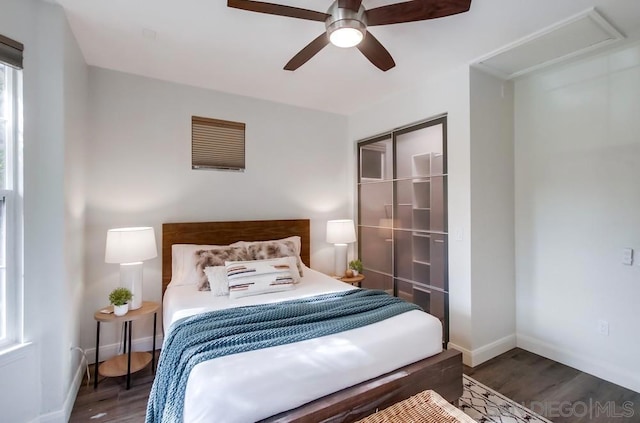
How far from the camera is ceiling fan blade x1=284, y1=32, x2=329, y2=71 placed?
74.8 inches

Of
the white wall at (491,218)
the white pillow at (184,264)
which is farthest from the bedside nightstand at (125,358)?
the white wall at (491,218)

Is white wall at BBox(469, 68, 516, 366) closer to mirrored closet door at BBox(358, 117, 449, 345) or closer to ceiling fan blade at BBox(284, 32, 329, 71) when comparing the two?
mirrored closet door at BBox(358, 117, 449, 345)

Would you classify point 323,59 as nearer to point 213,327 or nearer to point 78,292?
point 213,327

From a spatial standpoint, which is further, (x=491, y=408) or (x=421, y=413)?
(x=491, y=408)

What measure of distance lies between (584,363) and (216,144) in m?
4.05

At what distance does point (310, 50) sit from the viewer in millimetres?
2045

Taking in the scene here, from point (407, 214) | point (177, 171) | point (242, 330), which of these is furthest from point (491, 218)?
point (177, 171)

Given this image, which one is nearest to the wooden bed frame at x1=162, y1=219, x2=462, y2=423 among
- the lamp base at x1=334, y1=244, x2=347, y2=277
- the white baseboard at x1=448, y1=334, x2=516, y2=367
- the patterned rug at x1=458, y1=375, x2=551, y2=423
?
the patterned rug at x1=458, y1=375, x2=551, y2=423

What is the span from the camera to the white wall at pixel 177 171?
271cm

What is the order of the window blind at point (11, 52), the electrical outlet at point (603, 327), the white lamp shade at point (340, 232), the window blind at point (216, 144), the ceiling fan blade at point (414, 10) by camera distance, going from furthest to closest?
the white lamp shade at point (340, 232)
the window blind at point (216, 144)
the electrical outlet at point (603, 327)
the window blind at point (11, 52)
the ceiling fan blade at point (414, 10)

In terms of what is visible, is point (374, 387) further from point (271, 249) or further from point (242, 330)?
point (271, 249)

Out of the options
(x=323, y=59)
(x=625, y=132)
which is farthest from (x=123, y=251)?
(x=625, y=132)

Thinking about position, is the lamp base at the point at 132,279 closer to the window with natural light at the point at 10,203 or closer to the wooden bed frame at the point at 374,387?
the wooden bed frame at the point at 374,387

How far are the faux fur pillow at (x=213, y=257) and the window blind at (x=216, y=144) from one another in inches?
37.9
